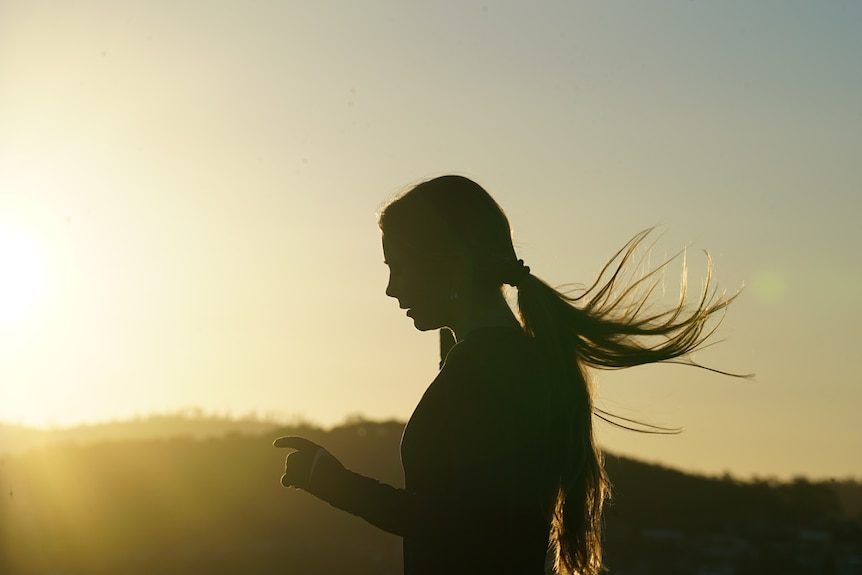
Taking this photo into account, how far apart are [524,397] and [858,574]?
2696 centimetres

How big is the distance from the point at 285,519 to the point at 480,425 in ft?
91.5

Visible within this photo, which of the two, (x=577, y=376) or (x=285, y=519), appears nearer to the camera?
(x=577, y=376)

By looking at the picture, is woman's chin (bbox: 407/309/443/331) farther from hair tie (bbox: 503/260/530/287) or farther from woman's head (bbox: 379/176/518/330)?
hair tie (bbox: 503/260/530/287)

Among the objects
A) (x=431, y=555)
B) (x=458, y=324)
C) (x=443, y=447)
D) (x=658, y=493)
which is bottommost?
(x=431, y=555)

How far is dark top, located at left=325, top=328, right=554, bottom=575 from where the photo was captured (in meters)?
4.45

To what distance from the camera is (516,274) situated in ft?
16.5

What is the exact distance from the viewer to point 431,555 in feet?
14.7

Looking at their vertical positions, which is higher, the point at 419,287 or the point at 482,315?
the point at 419,287

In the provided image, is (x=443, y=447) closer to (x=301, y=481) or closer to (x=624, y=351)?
(x=301, y=481)

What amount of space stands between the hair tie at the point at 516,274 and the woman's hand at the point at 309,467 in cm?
92

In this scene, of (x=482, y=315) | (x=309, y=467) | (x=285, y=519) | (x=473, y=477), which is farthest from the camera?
(x=285, y=519)

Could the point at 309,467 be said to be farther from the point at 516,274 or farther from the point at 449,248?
the point at 516,274

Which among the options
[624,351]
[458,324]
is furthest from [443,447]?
[624,351]

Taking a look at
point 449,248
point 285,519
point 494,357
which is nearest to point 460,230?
point 449,248
